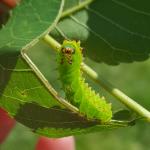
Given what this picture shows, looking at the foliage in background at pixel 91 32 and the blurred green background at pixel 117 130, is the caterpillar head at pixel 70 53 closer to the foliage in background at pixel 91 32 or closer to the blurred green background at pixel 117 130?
the foliage in background at pixel 91 32

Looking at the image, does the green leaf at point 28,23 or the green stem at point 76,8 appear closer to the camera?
the green leaf at point 28,23

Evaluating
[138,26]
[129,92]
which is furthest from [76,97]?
[129,92]

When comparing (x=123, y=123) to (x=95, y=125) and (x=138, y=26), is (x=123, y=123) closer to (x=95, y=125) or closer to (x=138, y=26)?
(x=95, y=125)

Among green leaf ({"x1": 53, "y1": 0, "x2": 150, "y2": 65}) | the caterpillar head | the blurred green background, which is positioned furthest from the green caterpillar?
the blurred green background

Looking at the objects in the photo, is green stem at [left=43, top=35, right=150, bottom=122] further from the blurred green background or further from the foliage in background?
the blurred green background

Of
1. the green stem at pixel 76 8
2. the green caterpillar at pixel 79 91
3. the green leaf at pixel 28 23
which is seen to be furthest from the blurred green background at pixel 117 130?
the green caterpillar at pixel 79 91

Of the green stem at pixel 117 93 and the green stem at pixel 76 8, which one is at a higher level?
the green stem at pixel 76 8
